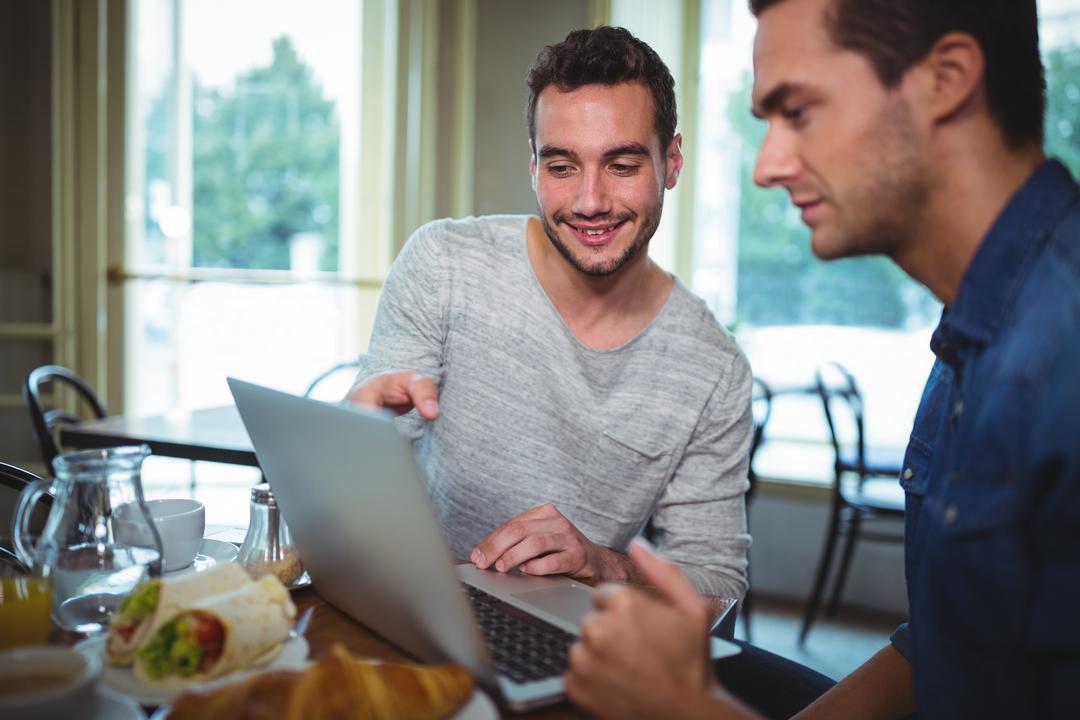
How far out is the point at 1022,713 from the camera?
0.69m

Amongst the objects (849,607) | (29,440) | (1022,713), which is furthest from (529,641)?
(29,440)

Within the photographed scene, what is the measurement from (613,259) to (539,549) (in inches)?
23.0

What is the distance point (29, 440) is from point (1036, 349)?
11.4ft

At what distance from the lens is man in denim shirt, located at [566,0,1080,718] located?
0.65 metres

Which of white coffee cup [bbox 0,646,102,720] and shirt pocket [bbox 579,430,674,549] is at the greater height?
white coffee cup [bbox 0,646,102,720]

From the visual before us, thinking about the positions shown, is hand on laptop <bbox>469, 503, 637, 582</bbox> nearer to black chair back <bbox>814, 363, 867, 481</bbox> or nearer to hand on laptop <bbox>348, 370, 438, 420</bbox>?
hand on laptop <bbox>348, 370, 438, 420</bbox>

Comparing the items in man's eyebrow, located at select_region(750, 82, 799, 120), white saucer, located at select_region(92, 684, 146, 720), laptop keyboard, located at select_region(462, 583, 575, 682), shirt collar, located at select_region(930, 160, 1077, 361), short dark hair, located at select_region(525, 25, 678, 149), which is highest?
short dark hair, located at select_region(525, 25, 678, 149)

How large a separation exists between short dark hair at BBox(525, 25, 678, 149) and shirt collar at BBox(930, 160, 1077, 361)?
2.67ft

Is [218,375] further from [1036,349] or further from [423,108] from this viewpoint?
[1036,349]

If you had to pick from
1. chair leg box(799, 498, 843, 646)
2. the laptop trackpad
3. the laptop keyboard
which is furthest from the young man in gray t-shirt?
chair leg box(799, 498, 843, 646)

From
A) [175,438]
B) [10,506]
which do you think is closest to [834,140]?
[175,438]

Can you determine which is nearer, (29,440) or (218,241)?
(29,440)

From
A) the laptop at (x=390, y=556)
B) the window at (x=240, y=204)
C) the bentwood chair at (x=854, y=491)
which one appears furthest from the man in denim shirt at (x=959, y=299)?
the window at (x=240, y=204)

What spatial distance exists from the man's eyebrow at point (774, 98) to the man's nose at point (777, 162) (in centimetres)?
2
